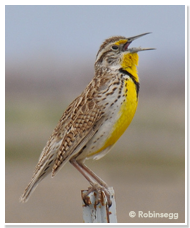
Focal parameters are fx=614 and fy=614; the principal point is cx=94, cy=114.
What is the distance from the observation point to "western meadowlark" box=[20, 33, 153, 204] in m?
4.15

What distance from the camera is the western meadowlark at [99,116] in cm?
415

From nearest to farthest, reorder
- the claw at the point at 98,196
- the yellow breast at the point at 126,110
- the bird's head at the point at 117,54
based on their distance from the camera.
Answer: the claw at the point at 98,196 → the yellow breast at the point at 126,110 → the bird's head at the point at 117,54

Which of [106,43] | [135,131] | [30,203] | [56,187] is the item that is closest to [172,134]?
[135,131]

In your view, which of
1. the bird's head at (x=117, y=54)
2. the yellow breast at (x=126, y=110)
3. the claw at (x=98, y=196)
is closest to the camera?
the claw at (x=98, y=196)

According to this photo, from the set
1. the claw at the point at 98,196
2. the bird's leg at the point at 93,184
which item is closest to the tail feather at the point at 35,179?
the bird's leg at the point at 93,184

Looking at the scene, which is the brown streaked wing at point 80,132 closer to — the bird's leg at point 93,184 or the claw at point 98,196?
the bird's leg at point 93,184

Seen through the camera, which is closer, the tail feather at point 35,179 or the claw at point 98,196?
the claw at point 98,196

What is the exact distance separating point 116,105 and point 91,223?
847 millimetres

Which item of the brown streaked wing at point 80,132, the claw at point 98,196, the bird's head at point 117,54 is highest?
the bird's head at point 117,54

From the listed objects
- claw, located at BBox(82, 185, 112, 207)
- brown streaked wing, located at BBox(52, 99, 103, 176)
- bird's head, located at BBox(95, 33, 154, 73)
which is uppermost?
bird's head, located at BBox(95, 33, 154, 73)

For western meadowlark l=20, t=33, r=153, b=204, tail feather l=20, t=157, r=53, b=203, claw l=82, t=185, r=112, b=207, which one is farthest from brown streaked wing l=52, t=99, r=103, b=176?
Result: claw l=82, t=185, r=112, b=207

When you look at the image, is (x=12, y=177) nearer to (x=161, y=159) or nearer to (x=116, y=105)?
(x=161, y=159)

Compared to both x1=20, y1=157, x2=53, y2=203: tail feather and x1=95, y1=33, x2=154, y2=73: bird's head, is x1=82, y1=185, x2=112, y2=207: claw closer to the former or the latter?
x1=20, y1=157, x2=53, y2=203: tail feather

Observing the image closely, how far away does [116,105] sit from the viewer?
13.6 ft
